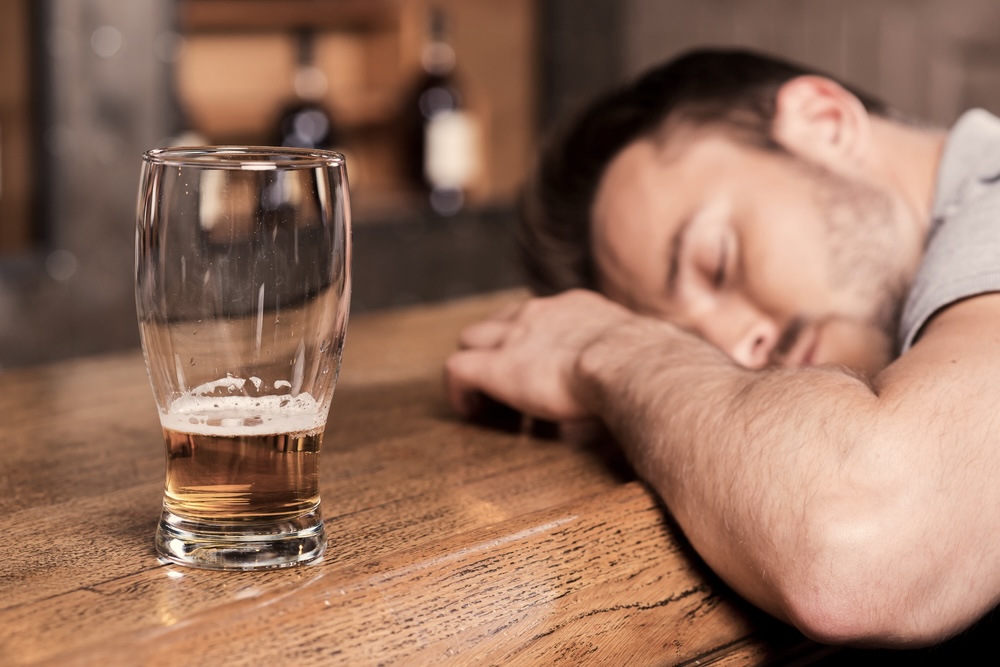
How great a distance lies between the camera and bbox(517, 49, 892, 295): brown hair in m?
1.19

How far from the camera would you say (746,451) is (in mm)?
675

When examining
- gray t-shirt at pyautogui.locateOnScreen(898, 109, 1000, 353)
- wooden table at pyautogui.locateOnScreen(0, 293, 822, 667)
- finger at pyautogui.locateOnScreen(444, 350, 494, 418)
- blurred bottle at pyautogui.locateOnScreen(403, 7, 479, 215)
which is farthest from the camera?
blurred bottle at pyautogui.locateOnScreen(403, 7, 479, 215)

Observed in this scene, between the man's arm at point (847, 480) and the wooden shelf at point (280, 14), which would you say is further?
the wooden shelf at point (280, 14)

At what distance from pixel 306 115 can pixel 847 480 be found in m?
2.04

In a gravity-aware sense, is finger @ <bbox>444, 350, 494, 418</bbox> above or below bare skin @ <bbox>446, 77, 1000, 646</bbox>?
below

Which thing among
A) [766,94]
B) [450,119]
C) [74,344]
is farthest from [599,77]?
[766,94]

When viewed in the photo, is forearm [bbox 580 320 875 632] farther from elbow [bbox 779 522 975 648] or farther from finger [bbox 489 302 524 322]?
finger [bbox 489 302 524 322]

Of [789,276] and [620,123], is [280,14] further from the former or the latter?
[789,276]

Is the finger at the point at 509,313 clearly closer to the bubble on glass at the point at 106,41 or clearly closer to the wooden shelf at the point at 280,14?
the bubble on glass at the point at 106,41

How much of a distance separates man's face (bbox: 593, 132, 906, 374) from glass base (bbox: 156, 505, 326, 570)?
56 centimetres

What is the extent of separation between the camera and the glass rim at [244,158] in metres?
0.52

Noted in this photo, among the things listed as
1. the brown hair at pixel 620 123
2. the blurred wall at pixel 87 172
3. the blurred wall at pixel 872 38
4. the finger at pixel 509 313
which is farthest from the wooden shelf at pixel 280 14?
the finger at pixel 509 313

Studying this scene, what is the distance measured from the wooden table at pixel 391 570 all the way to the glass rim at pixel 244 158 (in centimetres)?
19

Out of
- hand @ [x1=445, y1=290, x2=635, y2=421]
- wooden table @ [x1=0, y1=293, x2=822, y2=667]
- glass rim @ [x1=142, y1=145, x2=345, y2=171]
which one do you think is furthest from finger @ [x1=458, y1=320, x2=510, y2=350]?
glass rim @ [x1=142, y1=145, x2=345, y2=171]
